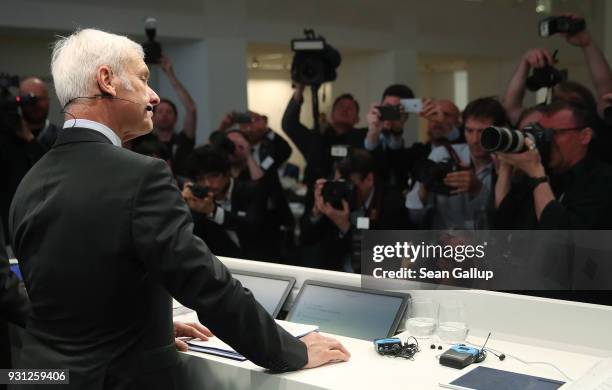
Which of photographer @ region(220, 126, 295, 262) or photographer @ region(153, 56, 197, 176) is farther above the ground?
photographer @ region(153, 56, 197, 176)

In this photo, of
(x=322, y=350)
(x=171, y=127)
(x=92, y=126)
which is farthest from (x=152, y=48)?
(x=322, y=350)

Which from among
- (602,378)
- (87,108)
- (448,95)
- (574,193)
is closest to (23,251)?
(87,108)

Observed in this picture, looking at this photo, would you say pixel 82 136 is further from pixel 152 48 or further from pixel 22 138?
pixel 152 48

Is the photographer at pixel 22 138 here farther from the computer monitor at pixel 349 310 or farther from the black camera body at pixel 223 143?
the computer monitor at pixel 349 310

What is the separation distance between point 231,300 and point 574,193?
139 cm

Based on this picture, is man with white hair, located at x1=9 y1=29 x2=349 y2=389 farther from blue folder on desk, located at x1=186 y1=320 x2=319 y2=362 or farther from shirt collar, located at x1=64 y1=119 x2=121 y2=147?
blue folder on desk, located at x1=186 y1=320 x2=319 y2=362

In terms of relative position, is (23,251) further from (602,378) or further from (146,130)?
(602,378)

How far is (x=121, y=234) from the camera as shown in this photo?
1141mm

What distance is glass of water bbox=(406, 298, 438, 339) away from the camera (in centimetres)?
156

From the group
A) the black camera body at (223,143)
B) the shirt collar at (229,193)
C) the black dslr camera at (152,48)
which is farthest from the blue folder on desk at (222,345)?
the black dslr camera at (152,48)

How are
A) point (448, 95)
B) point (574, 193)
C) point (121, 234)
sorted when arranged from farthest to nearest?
point (448, 95), point (574, 193), point (121, 234)

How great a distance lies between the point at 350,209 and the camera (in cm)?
288

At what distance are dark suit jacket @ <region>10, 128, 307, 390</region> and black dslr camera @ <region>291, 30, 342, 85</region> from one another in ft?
7.72

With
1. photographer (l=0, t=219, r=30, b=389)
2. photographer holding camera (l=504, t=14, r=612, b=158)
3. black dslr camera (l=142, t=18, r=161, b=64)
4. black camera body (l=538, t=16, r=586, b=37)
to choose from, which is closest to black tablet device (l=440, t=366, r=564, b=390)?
photographer (l=0, t=219, r=30, b=389)
